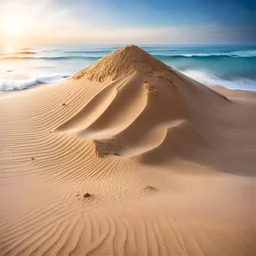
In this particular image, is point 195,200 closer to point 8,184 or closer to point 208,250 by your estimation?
point 208,250

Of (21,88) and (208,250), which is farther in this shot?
(21,88)

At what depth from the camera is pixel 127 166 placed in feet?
17.3

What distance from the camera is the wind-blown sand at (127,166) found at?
289 cm

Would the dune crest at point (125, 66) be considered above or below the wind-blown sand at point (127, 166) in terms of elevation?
above

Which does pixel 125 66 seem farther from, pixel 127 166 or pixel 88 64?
pixel 88 64

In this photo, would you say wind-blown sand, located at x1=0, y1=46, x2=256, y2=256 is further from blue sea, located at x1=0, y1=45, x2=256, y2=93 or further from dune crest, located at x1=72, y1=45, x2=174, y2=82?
blue sea, located at x1=0, y1=45, x2=256, y2=93

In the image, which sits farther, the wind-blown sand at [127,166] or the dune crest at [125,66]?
the dune crest at [125,66]

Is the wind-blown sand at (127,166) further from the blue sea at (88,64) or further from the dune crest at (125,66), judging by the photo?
the blue sea at (88,64)

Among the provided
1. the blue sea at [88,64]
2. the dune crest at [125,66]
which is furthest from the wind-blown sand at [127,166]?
the blue sea at [88,64]

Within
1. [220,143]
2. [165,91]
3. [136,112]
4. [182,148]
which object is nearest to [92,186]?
[182,148]

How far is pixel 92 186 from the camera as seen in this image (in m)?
4.42

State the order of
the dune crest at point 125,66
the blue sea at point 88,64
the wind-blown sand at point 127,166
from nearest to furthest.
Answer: the wind-blown sand at point 127,166 < the dune crest at point 125,66 < the blue sea at point 88,64

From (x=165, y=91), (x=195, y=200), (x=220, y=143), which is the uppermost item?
(x=165, y=91)

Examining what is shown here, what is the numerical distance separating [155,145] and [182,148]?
29.4 inches
